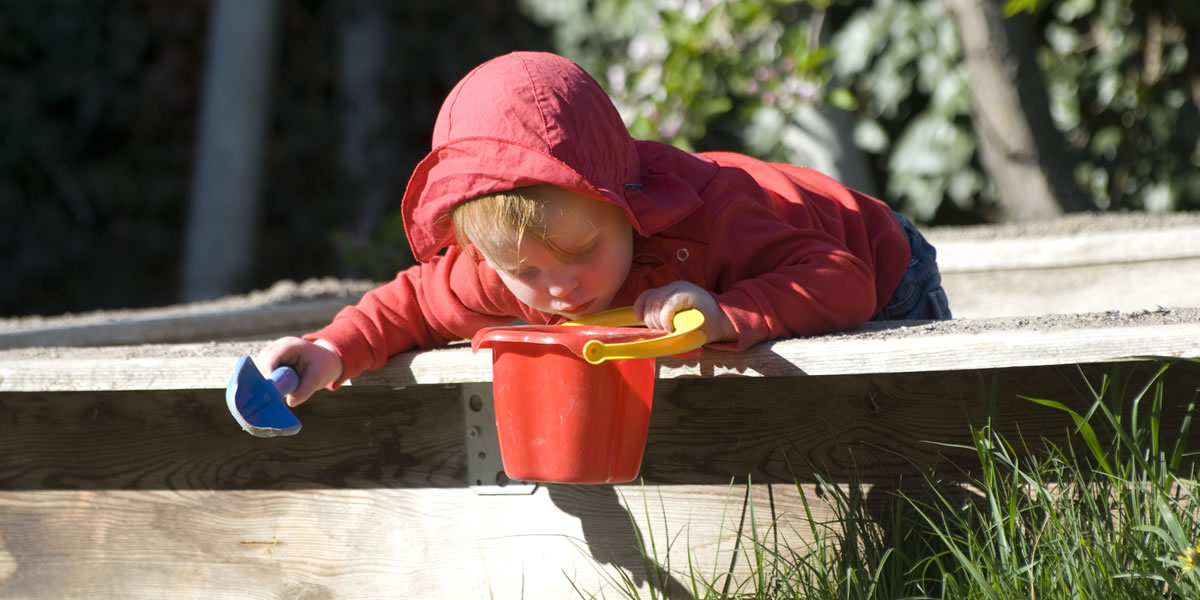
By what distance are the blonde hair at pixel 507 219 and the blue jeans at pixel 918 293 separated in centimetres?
70

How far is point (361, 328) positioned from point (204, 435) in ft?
Result: 1.08

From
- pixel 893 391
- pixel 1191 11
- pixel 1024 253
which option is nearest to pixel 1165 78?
pixel 1191 11

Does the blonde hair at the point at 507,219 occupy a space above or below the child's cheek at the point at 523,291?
above

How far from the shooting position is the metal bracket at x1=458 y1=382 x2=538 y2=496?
57.6 inches

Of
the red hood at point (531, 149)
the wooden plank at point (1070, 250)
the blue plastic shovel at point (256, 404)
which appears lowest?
the wooden plank at point (1070, 250)

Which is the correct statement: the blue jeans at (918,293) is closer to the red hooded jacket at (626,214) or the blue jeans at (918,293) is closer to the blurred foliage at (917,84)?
the red hooded jacket at (626,214)

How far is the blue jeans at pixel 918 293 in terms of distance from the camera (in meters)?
1.75

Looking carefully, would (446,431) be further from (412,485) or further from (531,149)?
(531,149)

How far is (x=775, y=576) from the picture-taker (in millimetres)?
1349

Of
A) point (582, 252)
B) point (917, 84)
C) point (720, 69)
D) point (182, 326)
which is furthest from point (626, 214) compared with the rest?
point (917, 84)

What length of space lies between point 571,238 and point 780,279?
0.26 m

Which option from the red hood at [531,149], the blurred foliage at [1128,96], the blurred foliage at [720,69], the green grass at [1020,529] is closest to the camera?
the green grass at [1020,529]

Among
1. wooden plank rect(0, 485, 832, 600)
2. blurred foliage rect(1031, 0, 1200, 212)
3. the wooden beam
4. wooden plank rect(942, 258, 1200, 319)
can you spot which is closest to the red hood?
wooden plank rect(0, 485, 832, 600)

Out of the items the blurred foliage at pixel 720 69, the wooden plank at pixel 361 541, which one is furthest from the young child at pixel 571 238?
the blurred foliage at pixel 720 69
